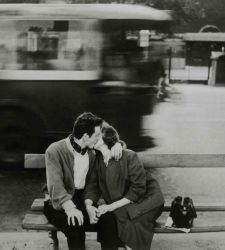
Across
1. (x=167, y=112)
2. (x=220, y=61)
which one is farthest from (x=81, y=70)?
(x=220, y=61)

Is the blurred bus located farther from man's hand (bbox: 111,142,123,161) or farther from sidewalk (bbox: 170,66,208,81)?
sidewalk (bbox: 170,66,208,81)

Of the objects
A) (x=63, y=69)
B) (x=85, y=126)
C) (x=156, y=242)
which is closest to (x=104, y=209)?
(x=85, y=126)

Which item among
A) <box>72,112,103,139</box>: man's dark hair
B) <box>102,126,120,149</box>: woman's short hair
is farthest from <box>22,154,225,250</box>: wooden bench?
<box>72,112,103,139</box>: man's dark hair

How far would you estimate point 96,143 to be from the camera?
4.41 meters

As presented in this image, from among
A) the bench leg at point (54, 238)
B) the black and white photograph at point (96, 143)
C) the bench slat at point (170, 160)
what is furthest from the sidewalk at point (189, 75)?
the bench leg at point (54, 238)

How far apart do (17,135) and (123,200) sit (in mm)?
3633

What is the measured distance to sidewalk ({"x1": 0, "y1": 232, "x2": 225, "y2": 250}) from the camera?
4812mm

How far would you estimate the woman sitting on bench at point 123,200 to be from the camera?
13.7 ft

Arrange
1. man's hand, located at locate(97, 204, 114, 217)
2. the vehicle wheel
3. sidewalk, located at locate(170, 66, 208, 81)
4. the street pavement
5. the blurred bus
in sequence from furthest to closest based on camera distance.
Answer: sidewalk, located at locate(170, 66, 208, 81)
the street pavement
the vehicle wheel
the blurred bus
man's hand, located at locate(97, 204, 114, 217)

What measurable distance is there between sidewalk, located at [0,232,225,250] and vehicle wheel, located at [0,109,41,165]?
264 cm


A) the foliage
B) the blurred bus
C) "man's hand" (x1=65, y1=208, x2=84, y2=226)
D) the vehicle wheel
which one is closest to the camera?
"man's hand" (x1=65, y1=208, x2=84, y2=226)

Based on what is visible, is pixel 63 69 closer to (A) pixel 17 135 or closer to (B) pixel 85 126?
(A) pixel 17 135

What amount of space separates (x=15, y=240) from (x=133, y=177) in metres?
1.28

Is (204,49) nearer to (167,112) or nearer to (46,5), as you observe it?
(167,112)
